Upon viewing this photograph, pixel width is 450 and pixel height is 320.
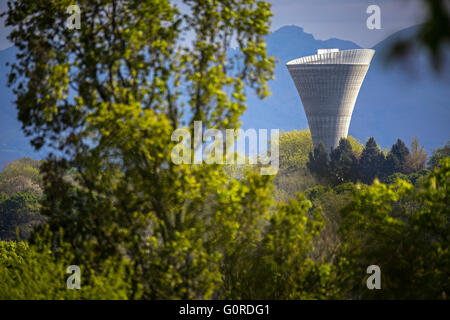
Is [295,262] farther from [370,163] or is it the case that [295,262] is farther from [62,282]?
[370,163]

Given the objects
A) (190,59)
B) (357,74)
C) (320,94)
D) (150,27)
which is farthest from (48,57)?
(357,74)

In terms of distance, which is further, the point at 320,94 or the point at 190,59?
the point at 320,94

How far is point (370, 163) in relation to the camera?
60969 mm

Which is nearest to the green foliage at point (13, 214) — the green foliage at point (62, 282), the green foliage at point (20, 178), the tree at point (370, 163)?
the green foliage at point (20, 178)

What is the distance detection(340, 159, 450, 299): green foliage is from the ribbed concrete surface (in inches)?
2465

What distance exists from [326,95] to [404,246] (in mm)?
63835

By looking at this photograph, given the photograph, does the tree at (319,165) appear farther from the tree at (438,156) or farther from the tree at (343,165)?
the tree at (438,156)

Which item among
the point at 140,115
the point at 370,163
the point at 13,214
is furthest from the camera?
the point at 370,163

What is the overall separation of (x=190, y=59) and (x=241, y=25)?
78cm

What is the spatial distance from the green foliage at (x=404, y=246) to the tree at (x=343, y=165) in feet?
135

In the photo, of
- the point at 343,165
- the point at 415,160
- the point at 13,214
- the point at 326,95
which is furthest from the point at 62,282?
the point at 326,95

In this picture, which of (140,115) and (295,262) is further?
(295,262)

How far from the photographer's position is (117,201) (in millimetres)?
7016

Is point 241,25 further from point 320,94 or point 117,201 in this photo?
point 320,94
